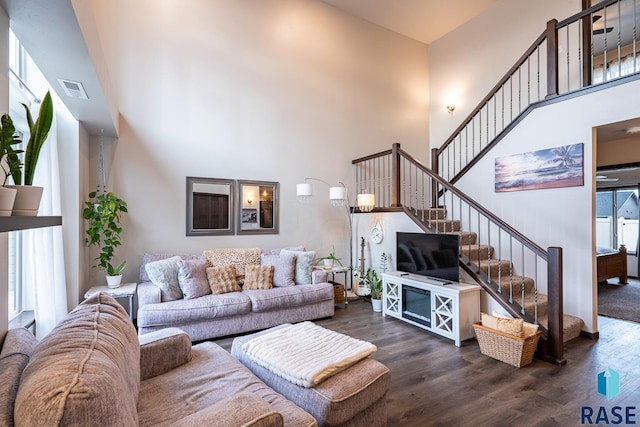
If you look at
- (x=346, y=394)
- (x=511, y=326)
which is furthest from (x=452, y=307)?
(x=346, y=394)

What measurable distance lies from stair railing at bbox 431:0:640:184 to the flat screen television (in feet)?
6.86

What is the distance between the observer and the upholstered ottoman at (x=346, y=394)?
1.80 metres

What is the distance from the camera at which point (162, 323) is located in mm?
3535

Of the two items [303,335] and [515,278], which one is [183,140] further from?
[515,278]

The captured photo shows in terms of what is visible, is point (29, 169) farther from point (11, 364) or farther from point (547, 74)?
point (547, 74)

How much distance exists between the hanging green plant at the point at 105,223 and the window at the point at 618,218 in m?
10.2

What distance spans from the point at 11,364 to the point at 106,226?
3.23 metres

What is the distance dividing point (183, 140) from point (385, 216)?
3314 mm

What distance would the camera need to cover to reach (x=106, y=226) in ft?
13.6

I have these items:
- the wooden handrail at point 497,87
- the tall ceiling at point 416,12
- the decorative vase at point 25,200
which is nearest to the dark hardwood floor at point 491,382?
the decorative vase at point 25,200

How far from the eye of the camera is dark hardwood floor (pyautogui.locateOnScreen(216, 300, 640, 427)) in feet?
7.72

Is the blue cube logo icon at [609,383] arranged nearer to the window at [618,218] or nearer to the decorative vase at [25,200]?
the decorative vase at [25,200]

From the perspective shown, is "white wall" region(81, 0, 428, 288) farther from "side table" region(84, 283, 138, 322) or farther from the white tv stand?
the white tv stand

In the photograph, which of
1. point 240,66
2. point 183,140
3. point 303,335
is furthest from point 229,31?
point 303,335
